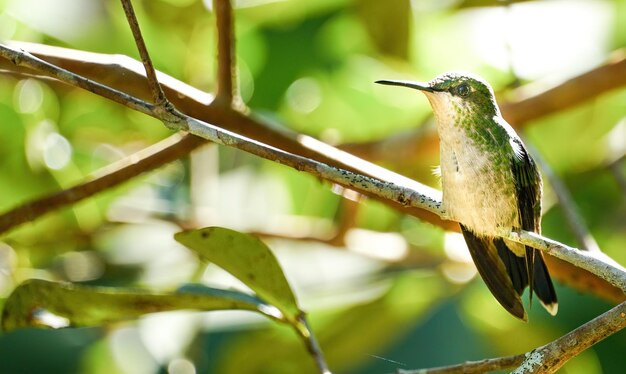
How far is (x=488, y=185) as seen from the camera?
1.82m

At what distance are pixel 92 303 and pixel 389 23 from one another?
142 cm

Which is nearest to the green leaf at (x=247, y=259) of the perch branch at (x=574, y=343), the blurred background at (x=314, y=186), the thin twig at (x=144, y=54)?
the thin twig at (x=144, y=54)

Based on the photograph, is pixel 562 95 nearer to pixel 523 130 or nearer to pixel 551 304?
pixel 523 130

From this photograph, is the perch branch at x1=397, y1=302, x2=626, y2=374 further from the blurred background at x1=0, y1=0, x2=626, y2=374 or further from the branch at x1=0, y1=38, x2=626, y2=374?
the blurred background at x1=0, y1=0, x2=626, y2=374

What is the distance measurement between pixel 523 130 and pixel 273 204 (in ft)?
3.17

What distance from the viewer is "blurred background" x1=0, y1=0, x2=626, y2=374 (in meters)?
2.77

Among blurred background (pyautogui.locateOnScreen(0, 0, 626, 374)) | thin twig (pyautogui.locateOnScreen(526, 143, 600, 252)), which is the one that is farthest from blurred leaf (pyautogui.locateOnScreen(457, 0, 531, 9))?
thin twig (pyautogui.locateOnScreen(526, 143, 600, 252))

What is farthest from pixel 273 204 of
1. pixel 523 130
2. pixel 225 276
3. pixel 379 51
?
pixel 523 130

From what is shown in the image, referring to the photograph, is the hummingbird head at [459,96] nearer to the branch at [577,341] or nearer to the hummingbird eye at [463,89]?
the hummingbird eye at [463,89]

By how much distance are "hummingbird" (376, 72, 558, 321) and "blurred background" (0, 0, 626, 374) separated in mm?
765

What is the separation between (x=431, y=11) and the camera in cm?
318

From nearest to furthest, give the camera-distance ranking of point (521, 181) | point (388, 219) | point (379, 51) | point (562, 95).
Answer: point (521, 181), point (562, 95), point (379, 51), point (388, 219)

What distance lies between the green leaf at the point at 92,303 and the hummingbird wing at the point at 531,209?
510 millimetres

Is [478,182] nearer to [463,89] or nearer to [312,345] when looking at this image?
[463,89]
